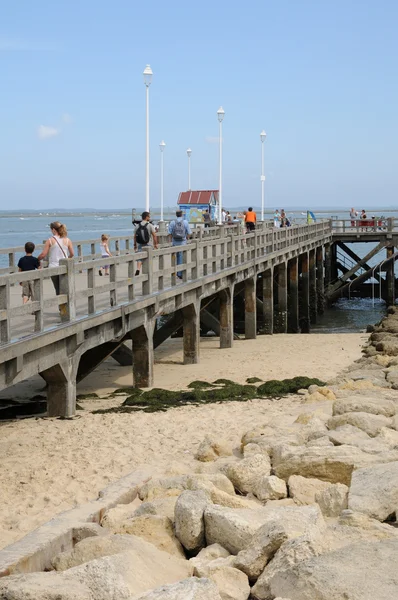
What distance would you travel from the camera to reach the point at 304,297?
37250 mm

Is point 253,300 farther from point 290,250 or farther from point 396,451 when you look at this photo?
point 396,451

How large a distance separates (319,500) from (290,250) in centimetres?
2494

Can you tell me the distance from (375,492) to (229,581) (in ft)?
5.73

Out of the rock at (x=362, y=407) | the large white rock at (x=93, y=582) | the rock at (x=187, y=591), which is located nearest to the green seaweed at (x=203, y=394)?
the rock at (x=362, y=407)

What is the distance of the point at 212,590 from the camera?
548cm

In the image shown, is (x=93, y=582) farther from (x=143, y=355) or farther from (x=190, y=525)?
(x=143, y=355)

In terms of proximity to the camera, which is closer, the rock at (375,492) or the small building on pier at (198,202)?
the rock at (375,492)

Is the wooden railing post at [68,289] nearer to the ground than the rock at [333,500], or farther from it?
farther from it

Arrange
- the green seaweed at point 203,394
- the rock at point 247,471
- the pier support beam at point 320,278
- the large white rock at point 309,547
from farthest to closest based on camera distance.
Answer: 1. the pier support beam at point 320,278
2. the green seaweed at point 203,394
3. the rock at point 247,471
4. the large white rock at point 309,547

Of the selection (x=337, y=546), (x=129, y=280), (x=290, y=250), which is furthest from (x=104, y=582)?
(x=290, y=250)

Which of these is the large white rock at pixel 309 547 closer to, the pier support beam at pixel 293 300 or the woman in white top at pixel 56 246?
the woman in white top at pixel 56 246

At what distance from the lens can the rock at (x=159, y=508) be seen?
24.4 ft

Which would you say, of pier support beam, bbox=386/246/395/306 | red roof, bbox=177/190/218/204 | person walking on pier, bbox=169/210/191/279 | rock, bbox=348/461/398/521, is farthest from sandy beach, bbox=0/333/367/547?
red roof, bbox=177/190/218/204

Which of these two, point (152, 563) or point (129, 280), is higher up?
point (129, 280)
